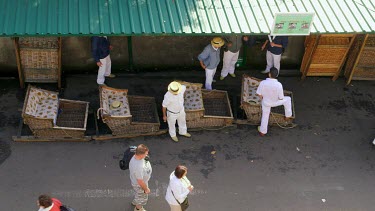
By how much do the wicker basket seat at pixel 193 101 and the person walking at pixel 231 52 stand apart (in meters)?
1.33

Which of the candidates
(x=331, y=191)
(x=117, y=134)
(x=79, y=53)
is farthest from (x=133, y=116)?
(x=331, y=191)

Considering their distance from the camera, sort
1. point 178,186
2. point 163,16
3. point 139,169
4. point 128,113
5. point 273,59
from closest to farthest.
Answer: point 178,186 < point 139,169 < point 163,16 < point 128,113 < point 273,59

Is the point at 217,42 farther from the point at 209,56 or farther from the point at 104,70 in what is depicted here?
the point at 104,70

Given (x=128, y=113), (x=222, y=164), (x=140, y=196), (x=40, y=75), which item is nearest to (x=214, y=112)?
(x=222, y=164)

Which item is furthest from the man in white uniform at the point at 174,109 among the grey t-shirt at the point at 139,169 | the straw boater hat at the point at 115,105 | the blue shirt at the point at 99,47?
the blue shirt at the point at 99,47

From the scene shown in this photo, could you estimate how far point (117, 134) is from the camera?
34.5 feet

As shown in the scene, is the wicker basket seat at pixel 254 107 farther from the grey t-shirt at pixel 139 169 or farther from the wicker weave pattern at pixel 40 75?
the wicker weave pattern at pixel 40 75

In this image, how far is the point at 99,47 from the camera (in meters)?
11.0

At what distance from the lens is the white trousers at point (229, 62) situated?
11789 mm

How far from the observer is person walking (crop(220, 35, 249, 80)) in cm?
1155

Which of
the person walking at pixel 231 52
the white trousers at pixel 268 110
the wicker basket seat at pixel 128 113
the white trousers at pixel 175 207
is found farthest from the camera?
the person walking at pixel 231 52

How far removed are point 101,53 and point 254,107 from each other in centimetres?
388

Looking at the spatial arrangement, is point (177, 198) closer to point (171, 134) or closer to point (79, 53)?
point (171, 134)

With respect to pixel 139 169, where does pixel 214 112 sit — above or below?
below
